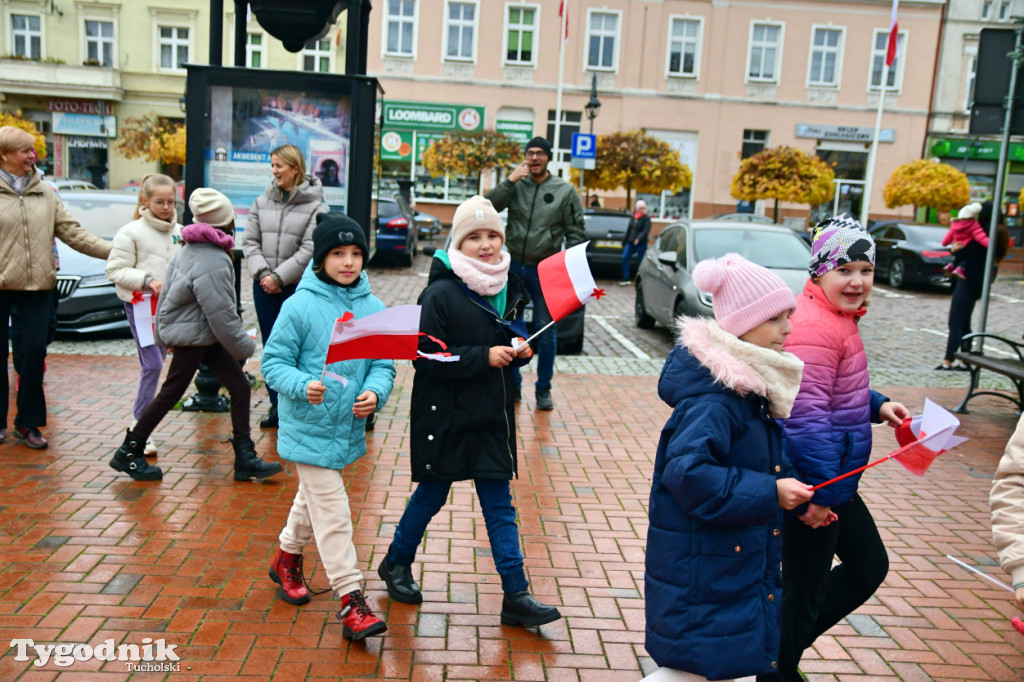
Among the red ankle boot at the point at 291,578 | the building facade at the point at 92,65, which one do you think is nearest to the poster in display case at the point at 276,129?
the red ankle boot at the point at 291,578

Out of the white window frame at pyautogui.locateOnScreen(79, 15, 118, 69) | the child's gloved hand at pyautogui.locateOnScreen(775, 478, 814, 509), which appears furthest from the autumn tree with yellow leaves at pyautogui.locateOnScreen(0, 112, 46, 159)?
the child's gloved hand at pyautogui.locateOnScreen(775, 478, 814, 509)

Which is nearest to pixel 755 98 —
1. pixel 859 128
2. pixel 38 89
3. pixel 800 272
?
pixel 859 128

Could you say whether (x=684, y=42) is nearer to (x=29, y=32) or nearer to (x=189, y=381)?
(x=29, y=32)

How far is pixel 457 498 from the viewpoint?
17.4ft

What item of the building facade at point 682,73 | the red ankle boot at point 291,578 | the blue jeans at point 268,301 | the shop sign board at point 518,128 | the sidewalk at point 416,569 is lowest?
the sidewalk at point 416,569

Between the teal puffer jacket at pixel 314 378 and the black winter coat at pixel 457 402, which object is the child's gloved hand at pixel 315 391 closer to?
the teal puffer jacket at pixel 314 378

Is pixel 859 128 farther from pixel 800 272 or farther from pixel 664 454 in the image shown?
pixel 664 454

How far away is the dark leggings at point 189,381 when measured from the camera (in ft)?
17.1

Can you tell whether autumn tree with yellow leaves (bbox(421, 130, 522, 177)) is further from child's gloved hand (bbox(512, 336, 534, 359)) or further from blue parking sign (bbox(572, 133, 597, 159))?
child's gloved hand (bbox(512, 336, 534, 359))

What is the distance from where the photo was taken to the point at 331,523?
357 cm

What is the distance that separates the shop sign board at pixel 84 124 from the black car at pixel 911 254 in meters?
31.2

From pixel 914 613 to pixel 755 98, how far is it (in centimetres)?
3459

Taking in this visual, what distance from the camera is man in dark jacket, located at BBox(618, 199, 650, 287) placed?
1853 cm

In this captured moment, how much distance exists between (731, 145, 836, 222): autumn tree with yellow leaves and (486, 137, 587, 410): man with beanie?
20.5 meters
